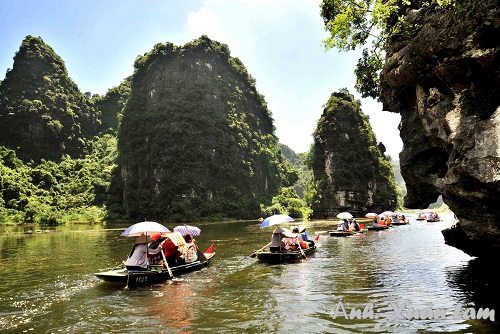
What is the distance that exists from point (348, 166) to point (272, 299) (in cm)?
6252

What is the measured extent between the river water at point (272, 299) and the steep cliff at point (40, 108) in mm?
81806

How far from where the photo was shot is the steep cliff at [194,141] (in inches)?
3036

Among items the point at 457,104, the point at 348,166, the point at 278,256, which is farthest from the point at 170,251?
the point at 348,166

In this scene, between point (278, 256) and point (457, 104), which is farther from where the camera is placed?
point (278, 256)

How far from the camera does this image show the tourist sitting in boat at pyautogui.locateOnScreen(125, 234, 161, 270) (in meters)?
12.8

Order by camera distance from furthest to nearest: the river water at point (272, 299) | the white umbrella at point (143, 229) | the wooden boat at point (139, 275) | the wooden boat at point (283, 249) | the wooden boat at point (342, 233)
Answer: the wooden boat at point (342, 233) → the wooden boat at point (283, 249) → the white umbrella at point (143, 229) → the wooden boat at point (139, 275) → the river water at point (272, 299)

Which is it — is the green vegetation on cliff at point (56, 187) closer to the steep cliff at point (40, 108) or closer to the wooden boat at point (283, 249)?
the steep cliff at point (40, 108)

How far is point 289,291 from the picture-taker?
1149cm

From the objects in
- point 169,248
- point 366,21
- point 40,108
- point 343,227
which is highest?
point 40,108

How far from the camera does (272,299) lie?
10.5 meters

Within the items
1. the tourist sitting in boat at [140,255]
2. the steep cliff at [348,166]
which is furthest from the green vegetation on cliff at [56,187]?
the tourist sitting in boat at [140,255]

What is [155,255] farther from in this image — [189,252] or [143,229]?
[189,252]

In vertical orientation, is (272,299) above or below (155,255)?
below

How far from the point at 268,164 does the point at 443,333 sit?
93.1m
